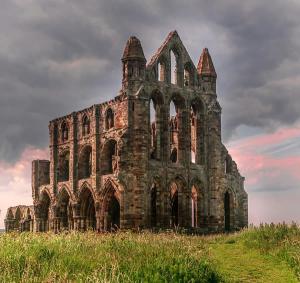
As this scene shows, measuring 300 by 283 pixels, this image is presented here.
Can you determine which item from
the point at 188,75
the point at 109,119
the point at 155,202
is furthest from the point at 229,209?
the point at 109,119

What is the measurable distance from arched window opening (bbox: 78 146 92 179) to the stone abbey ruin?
7 centimetres

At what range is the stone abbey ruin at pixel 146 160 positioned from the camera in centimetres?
3038

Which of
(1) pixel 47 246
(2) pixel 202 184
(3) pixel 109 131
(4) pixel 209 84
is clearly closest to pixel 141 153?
(3) pixel 109 131

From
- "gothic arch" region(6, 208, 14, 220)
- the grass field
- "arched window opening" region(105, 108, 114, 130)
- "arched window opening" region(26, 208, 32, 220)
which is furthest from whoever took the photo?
"gothic arch" region(6, 208, 14, 220)

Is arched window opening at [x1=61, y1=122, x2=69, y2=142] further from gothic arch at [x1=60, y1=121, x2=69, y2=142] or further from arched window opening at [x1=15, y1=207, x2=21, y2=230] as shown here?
arched window opening at [x1=15, y1=207, x2=21, y2=230]

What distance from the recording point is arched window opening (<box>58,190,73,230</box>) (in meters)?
36.6

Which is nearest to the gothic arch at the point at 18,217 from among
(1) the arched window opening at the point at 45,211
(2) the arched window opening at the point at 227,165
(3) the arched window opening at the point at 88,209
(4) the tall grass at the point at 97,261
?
(1) the arched window opening at the point at 45,211

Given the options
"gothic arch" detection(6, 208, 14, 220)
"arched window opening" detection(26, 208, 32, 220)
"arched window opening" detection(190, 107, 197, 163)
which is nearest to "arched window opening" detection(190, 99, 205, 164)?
"arched window opening" detection(190, 107, 197, 163)

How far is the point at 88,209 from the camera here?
34.8m

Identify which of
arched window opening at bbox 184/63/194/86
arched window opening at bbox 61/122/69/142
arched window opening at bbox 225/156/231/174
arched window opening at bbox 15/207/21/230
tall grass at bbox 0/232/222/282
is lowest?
arched window opening at bbox 15/207/21/230

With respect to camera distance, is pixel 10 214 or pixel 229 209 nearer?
pixel 229 209

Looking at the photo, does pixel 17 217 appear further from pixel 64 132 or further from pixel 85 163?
pixel 85 163

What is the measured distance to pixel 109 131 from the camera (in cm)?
3247

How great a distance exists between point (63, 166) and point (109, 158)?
19.0 feet
